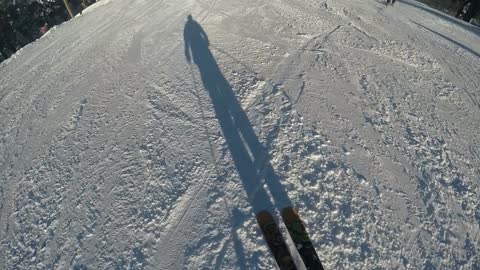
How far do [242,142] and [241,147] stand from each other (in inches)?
6.3

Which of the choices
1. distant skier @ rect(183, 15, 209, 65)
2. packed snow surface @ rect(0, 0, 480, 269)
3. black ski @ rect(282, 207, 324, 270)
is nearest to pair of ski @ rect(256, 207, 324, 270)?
black ski @ rect(282, 207, 324, 270)

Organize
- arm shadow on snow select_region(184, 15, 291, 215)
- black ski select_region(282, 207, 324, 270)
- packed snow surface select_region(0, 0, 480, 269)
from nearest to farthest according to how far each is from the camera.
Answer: black ski select_region(282, 207, 324, 270)
packed snow surface select_region(0, 0, 480, 269)
arm shadow on snow select_region(184, 15, 291, 215)

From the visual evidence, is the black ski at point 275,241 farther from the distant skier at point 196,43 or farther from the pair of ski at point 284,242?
the distant skier at point 196,43

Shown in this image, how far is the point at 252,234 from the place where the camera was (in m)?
5.93

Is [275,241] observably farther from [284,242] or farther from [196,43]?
[196,43]

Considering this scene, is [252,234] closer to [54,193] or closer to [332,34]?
[54,193]

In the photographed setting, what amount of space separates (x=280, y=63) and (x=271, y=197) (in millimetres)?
5022

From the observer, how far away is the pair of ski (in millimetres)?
5473

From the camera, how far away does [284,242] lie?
5.77 m

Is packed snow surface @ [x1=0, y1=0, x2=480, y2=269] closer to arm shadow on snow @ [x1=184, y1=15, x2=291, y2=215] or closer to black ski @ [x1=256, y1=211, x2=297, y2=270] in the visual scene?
arm shadow on snow @ [x1=184, y1=15, x2=291, y2=215]

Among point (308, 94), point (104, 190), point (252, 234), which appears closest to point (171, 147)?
point (104, 190)

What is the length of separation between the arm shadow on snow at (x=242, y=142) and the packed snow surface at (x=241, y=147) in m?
0.04

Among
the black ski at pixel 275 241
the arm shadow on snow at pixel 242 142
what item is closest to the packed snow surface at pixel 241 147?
the arm shadow on snow at pixel 242 142

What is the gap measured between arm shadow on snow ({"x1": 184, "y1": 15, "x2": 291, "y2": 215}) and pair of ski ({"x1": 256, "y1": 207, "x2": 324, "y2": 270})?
295 mm
